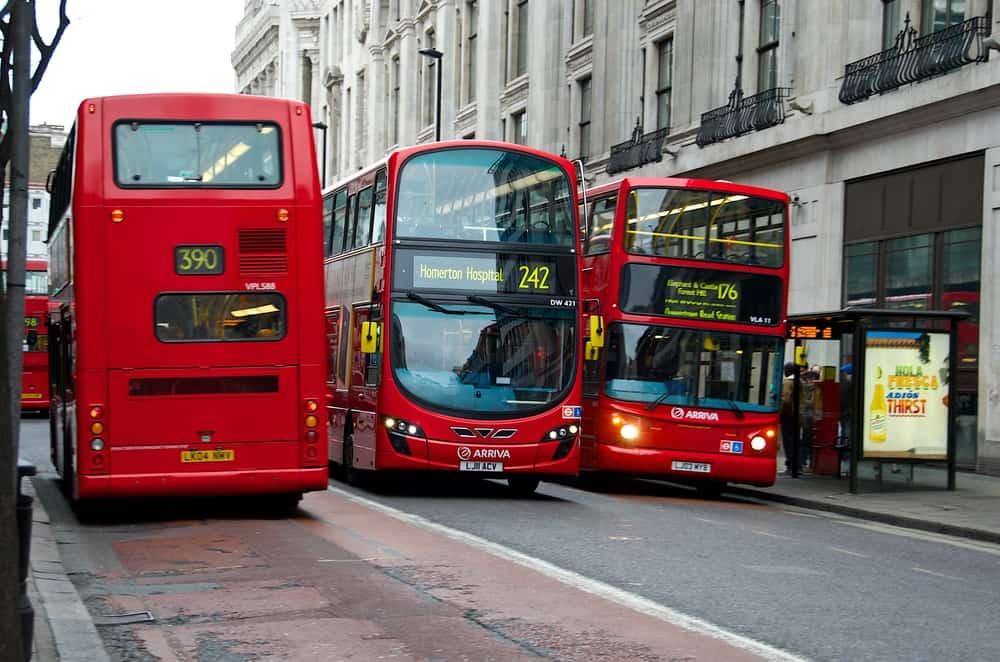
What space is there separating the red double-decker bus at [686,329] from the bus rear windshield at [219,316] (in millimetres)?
6495

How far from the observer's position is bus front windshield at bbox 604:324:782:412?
19422mm

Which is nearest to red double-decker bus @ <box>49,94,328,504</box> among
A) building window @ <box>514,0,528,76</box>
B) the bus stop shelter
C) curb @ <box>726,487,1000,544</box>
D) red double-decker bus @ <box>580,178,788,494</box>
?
red double-decker bus @ <box>580,178,788,494</box>

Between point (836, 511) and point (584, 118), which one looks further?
point (584, 118)

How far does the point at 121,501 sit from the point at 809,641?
1013 cm

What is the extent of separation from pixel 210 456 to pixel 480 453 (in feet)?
14.2

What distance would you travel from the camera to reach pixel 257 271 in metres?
13.9

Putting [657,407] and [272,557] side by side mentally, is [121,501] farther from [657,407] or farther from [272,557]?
[657,407]

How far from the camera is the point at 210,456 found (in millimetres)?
13859

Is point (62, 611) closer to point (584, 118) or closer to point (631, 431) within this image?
point (631, 431)

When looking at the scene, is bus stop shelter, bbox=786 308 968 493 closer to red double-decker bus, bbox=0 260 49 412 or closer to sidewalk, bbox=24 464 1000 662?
sidewalk, bbox=24 464 1000 662

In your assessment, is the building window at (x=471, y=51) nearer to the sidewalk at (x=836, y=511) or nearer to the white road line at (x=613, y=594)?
the sidewalk at (x=836, y=511)

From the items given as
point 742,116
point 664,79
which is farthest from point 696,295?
point 664,79

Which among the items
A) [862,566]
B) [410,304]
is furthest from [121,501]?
[862,566]

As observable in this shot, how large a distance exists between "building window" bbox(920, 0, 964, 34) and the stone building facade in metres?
0.03
